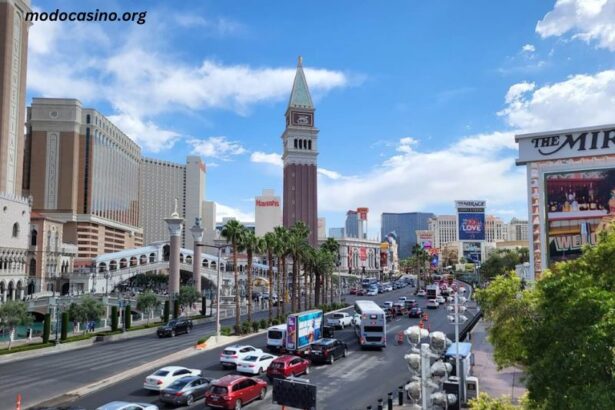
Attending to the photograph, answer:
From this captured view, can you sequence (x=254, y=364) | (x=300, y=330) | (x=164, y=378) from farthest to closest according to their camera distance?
(x=300, y=330) → (x=254, y=364) → (x=164, y=378)

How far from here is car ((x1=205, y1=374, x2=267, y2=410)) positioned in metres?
23.2

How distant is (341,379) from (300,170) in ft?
416

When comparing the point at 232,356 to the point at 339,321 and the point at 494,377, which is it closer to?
the point at 494,377

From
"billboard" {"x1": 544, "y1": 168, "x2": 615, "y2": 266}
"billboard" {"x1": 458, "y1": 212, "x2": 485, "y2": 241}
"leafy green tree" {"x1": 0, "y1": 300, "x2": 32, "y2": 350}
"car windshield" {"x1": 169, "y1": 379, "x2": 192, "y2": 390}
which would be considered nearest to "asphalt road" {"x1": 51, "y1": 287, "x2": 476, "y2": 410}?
"car windshield" {"x1": 169, "y1": 379, "x2": 192, "y2": 390}

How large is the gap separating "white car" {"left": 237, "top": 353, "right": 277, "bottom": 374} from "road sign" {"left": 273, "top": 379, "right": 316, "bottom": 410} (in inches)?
414

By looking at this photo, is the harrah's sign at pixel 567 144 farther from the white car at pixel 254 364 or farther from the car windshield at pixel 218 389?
the car windshield at pixel 218 389

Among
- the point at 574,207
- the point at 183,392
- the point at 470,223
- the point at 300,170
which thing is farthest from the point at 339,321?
the point at 300,170

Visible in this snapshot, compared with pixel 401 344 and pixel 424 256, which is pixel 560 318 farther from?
pixel 424 256

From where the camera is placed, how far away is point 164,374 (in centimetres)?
2666

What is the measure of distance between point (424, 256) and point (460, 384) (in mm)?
103193

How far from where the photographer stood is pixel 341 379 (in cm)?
3031

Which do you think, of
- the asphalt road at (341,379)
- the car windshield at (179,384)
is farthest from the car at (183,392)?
the asphalt road at (341,379)

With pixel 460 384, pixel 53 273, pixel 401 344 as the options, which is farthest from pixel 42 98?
pixel 460 384

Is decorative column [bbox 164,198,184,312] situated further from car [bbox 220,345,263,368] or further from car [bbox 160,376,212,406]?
car [bbox 160,376,212,406]
